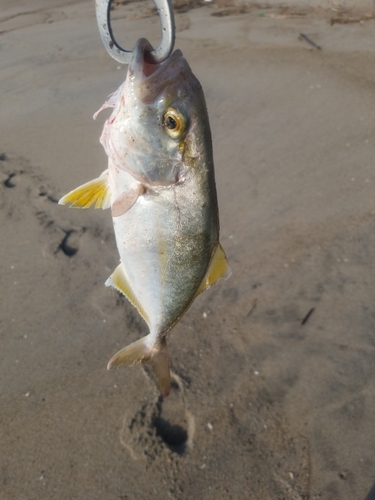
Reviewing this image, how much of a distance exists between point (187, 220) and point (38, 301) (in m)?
3.16

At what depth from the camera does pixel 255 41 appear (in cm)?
889

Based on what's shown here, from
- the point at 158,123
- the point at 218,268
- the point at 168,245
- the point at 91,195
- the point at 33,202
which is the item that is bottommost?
the point at 33,202

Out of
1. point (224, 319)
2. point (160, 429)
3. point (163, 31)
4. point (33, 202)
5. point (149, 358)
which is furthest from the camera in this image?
point (33, 202)

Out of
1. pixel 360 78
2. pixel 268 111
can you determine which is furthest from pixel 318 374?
pixel 360 78

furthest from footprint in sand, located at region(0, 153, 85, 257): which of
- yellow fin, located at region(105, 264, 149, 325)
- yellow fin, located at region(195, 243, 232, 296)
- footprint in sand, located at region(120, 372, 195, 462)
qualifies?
yellow fin, located at region(195, 243, 232, 296)

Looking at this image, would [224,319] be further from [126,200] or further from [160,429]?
[126,200]

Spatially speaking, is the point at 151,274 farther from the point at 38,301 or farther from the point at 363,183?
the point at 363,183

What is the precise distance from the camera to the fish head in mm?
1759

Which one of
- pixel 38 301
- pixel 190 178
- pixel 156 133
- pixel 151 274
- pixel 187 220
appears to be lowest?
pixel 38 301

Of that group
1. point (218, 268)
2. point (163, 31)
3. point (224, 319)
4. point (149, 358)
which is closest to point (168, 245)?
point (218, 268)

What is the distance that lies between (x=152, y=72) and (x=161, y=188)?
0.43 meters

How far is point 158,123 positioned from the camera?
1.84 metres

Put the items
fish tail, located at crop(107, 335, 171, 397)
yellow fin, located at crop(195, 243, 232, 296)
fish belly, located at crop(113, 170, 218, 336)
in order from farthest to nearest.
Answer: fish tail, located at crop(107, 335, 171, 397) → yellow fin, located at crop(195, 243, 232, 296) → fish belly, located at crop(113, 170, 218, 336)

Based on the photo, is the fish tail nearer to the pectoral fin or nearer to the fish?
the fish
